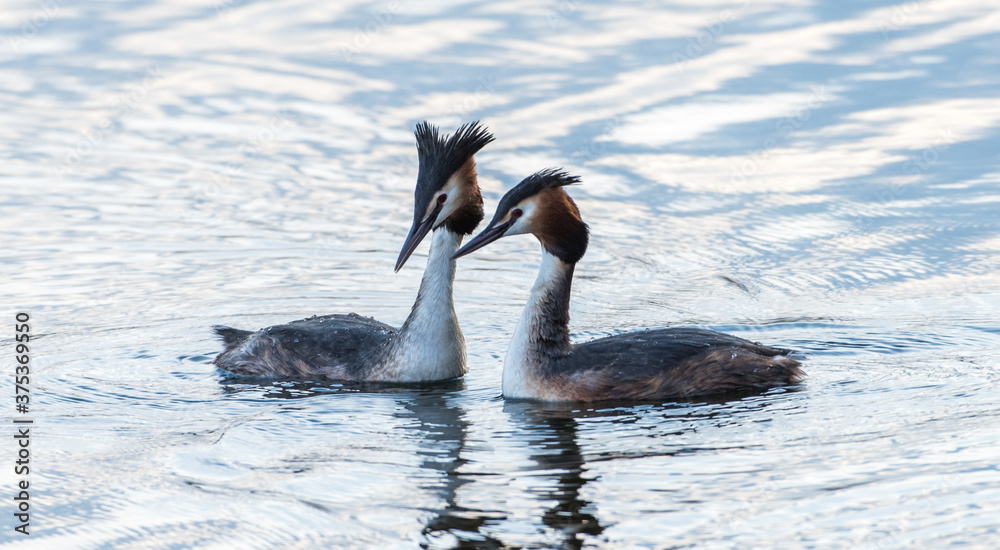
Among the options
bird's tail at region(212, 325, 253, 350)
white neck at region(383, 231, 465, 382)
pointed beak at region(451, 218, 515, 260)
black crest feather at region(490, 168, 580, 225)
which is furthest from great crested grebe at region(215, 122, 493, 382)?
black crest feather at region(490, 168, 580, 225)

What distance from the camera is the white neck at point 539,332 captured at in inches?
353

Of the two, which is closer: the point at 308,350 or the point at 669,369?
the point at 669,369

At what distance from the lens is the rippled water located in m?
6.73

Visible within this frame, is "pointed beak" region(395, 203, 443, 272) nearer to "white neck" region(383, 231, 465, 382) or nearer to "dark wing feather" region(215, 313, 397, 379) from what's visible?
"white neck" region(383, 231, 465, 382)

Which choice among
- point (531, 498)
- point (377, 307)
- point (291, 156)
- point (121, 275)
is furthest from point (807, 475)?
point (291, 156)

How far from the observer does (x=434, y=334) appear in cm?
961

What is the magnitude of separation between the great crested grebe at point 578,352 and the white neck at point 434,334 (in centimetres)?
61

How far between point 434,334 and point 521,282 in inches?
102

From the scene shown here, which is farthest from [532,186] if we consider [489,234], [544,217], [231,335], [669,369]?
[231,335]

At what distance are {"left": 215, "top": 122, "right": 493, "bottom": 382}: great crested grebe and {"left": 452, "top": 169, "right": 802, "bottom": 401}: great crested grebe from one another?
0.61m

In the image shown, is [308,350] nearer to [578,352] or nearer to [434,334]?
[434,334]

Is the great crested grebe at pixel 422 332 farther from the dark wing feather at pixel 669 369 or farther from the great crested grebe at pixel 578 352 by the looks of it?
the dark wing feather at pixel 669 369

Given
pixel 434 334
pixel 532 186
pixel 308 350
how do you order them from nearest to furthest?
pixel 532 186
pixel 434 334
pixel 308 350

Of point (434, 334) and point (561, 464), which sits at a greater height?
point (434, 334)
